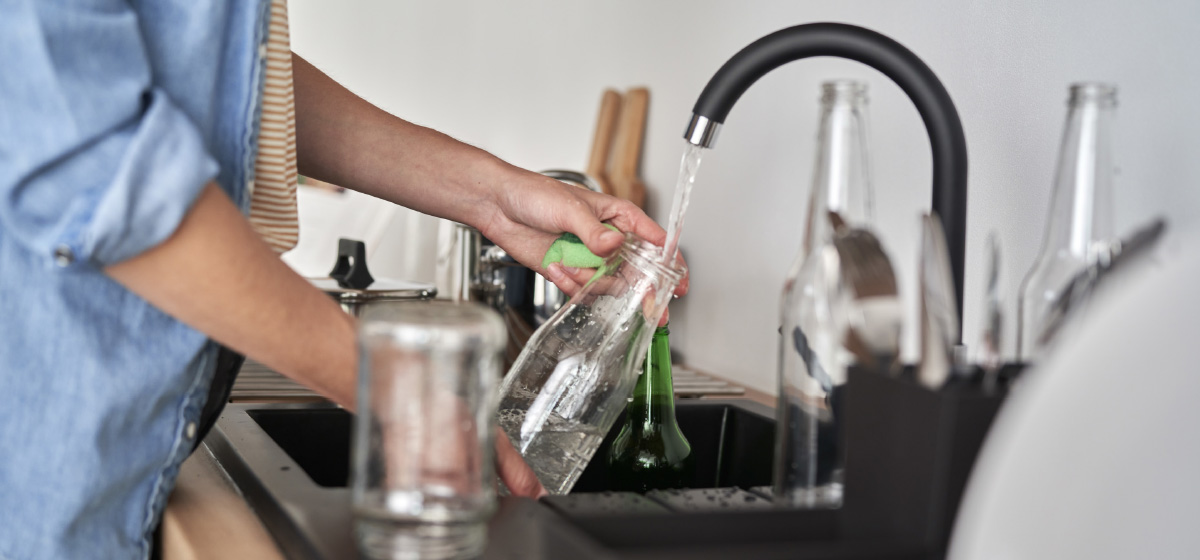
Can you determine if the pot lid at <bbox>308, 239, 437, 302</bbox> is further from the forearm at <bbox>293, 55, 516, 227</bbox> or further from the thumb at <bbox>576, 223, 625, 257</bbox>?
the thumb at <bbox>576, 223, 625, 257</bbox>

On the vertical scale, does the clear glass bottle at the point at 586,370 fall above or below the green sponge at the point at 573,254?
below

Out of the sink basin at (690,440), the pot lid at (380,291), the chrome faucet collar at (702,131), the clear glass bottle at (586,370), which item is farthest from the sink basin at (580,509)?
the pot lid at (380,291)

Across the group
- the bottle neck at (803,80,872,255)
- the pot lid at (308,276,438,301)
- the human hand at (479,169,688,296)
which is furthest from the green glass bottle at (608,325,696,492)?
the pot lid at (308,276,438,301)

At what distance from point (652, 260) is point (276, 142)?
0.28 metres

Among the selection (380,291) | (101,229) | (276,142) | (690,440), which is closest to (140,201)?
(101,229)

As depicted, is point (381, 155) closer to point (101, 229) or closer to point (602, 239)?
point (602, 239)

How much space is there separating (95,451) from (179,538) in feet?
0.25

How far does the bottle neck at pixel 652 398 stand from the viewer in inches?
35.1

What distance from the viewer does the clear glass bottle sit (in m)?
0.79

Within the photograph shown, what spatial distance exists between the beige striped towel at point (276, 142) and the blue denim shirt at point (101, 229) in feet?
0.06

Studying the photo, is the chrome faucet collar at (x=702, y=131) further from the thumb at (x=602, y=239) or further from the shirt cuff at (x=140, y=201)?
the shirt cuff at (x=140, y=201)

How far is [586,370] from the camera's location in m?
0.80

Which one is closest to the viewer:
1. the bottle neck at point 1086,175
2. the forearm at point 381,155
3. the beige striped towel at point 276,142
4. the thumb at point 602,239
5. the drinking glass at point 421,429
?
the drinking glass at point 421,429

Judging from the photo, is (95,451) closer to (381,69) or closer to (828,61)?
(828,61)
